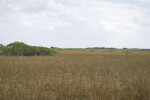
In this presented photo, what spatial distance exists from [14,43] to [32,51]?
2.23 metres

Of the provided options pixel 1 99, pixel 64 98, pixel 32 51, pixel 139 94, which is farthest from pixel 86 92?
pixel 32 51

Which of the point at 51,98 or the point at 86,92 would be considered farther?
the point at 86,92

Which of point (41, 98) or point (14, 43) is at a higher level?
point (14, 43)

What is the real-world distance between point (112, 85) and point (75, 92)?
4.45 ft

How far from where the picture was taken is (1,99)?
3424 mm

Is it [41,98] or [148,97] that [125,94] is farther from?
[41,98]

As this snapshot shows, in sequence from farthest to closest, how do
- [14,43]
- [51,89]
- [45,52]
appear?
[45,52], [14,43], [51,89]

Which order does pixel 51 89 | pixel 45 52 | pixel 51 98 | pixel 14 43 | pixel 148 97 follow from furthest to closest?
pixel 45 52, pixel 14 43, pixel 51 89, pixel 148 97, pixel 51 98

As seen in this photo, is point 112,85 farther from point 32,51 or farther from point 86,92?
point 32,51

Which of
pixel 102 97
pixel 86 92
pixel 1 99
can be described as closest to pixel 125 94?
pixel 102 97

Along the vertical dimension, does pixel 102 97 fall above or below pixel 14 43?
below

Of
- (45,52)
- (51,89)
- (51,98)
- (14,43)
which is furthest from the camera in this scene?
(45,52)

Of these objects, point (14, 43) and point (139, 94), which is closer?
point (139, 94)

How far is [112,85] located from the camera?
14.8ft
